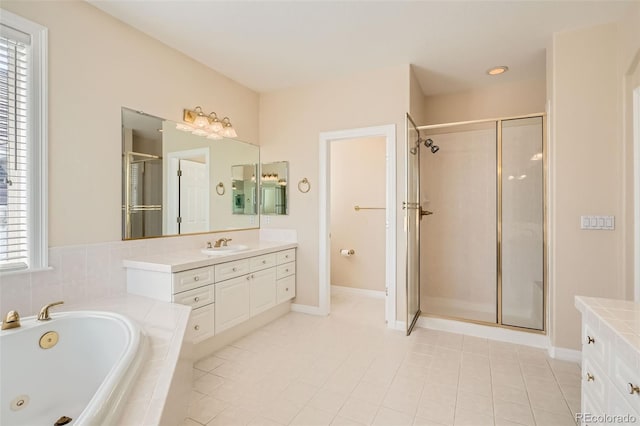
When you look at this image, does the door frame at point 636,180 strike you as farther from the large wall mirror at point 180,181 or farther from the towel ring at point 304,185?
the large wall mirror at point 180,181

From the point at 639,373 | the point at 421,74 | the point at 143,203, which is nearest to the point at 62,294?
the point at 143,203

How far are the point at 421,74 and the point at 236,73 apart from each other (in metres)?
2.08

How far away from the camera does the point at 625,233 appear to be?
2.24 metres

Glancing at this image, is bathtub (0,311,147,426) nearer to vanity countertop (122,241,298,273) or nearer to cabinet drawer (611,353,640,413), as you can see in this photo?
vanity countertop (122,241,298,273)

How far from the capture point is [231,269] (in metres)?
2.67

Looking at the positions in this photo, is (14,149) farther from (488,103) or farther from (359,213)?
(488,103)

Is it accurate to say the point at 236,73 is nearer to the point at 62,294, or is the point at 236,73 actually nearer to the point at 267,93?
the point at 267,93

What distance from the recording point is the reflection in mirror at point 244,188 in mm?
3504

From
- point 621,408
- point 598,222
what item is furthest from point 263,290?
point 598,222

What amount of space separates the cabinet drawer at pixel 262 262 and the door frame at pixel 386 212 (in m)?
0.59

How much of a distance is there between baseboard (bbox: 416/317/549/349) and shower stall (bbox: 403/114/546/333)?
0.08 m

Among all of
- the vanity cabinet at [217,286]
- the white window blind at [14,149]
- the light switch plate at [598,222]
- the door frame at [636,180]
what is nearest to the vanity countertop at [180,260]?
the vanity cabinet at [217,286]

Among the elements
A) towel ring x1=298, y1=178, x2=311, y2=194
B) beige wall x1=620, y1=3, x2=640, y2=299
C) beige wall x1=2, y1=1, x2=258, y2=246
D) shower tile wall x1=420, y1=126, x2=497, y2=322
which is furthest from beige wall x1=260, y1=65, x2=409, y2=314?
beige wall x1=620, y1=3, x2=640, y2=299

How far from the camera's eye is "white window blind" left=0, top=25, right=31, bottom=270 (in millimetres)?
1761
